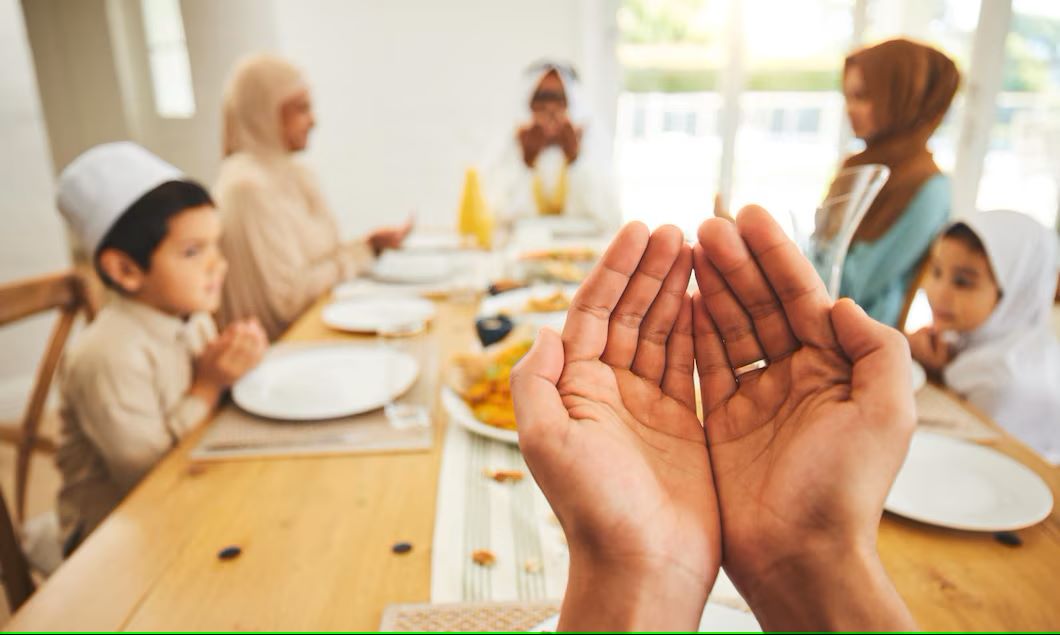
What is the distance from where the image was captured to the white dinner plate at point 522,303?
4.11 feet

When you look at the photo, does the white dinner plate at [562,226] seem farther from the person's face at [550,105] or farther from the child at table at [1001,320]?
the child at table at [1001,320]

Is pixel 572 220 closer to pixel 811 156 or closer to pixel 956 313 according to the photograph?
pixel 956 313

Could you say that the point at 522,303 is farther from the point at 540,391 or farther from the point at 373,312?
the point at 540,391

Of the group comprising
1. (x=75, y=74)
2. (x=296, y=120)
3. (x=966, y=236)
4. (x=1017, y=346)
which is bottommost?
(x=1017, y=346)

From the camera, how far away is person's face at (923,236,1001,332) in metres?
1.33

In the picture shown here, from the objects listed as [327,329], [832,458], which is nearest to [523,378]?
[832,458]

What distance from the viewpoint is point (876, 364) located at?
424 mm

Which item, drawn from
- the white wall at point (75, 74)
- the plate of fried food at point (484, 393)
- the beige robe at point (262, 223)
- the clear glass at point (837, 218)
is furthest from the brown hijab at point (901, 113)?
the white wall at point (75, 74)

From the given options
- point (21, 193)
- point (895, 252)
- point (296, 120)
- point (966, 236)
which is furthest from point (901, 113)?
point (21, 193)

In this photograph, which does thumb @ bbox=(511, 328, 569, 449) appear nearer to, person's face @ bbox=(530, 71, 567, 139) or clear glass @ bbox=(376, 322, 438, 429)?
clear glass @ bbox=(376, 322, 438, 429)

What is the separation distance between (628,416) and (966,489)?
46 cm

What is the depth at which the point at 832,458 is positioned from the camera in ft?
1.36

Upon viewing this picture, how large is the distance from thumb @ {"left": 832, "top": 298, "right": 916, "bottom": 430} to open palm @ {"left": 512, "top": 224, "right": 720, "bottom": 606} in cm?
12

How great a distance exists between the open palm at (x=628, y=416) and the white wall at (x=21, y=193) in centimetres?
210
